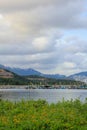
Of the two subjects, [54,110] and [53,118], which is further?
[54,110]

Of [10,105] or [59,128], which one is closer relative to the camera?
[59,128]

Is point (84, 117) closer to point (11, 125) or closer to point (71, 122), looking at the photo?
point (71, 122)

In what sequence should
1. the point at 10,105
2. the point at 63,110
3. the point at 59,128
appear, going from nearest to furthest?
the point at 59,128
the point at 63,110
the point at 10,105


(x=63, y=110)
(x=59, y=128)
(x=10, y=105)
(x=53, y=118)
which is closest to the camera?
(x=59, y=128)

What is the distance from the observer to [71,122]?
14.6m

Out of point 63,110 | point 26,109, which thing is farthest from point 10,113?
point 63,110

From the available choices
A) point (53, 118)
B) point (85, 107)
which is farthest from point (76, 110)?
point (53, 118)

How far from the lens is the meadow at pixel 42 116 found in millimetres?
14078

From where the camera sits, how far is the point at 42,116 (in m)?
15.4

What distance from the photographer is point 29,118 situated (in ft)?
50.1

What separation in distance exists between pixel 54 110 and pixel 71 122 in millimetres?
2167

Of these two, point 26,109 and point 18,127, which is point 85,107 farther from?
point 18,127

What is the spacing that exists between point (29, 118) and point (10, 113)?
5.41 ft

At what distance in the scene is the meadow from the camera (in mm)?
14078
